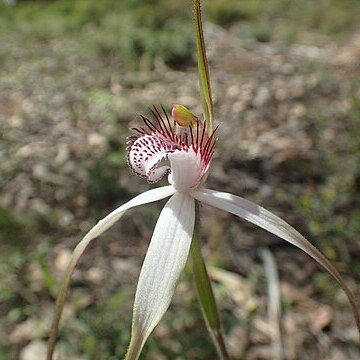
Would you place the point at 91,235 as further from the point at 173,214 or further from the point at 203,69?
the point at 203,69

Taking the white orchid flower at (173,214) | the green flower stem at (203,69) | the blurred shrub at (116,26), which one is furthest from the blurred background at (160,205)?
the green flower stem at (203,69)

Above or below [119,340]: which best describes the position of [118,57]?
below

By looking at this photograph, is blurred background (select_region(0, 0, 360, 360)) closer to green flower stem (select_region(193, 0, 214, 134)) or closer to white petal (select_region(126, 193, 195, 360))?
white petal (select_region(126, 193, 195, 360))

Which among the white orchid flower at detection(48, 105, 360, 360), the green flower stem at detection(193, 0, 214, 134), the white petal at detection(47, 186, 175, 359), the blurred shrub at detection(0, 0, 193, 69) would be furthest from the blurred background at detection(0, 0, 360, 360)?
the green flower stem at detection(193, 0, 214, 134)

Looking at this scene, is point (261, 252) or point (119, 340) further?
point (261, 252)

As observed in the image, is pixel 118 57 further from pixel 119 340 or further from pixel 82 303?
pixel 119 340

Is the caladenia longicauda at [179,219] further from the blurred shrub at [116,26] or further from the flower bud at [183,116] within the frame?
the blurred shrub at [116,26]

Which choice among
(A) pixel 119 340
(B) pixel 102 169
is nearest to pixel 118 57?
(B) pixel 102 169

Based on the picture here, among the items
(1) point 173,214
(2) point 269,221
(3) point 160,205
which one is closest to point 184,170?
(1) point 173,214
